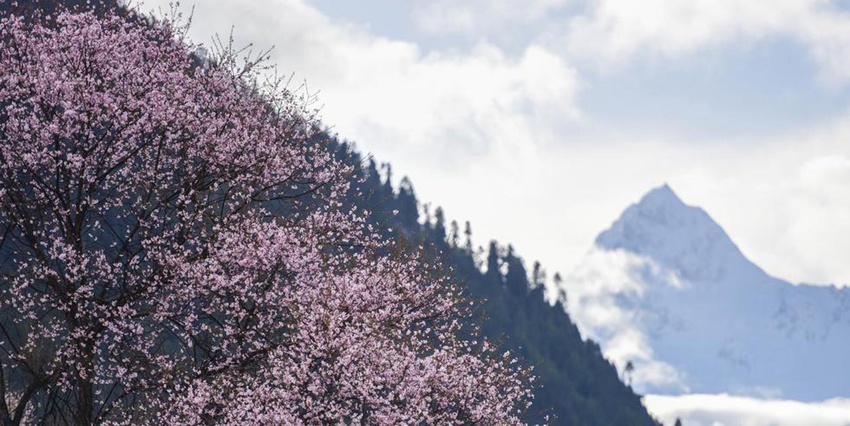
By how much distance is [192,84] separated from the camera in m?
29.9

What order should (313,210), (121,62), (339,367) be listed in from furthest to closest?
1. (313,210)
2. (121,62)
3. (339,367)

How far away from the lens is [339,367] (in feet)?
88.1

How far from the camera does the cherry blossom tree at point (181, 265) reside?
2681 cm

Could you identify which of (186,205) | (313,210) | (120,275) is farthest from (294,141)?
(120,275)

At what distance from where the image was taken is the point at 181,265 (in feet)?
87.6

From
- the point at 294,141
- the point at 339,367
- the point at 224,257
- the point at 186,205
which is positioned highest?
the point at 294,141

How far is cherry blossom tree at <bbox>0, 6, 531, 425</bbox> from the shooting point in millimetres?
26812

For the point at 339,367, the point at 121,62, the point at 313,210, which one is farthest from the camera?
the point at 313,210

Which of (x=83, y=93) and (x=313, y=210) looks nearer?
(x=83, y=93)

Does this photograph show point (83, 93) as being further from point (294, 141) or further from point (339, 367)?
point (339, 367)

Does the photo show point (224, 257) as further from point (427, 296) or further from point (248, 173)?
point (427, 296)

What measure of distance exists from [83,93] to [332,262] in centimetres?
760

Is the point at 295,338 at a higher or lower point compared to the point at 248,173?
lower

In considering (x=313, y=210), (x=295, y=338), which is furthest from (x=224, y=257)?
(x=313, y=210)
